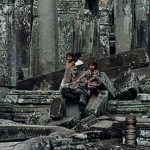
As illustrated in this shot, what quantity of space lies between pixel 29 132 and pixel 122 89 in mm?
4194

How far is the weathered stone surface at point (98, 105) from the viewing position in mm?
11578

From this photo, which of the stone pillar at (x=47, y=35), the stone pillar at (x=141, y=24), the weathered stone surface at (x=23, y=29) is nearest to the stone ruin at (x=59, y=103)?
the stone pillar at (x=47, y=35)

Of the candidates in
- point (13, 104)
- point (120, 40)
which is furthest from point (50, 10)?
point (120, 40)

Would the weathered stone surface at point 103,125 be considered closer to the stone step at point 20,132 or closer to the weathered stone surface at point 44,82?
the stone step at point 20,132

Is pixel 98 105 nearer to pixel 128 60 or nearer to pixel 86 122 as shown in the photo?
pixel 86 122

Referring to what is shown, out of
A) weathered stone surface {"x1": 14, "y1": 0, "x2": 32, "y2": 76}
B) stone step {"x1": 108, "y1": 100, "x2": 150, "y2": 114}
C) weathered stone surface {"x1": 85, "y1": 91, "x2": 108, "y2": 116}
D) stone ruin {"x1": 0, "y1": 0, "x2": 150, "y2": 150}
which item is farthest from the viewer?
weathered stone surface {"x1": 14, "y1": 0, "x2": 32, "y2": 76}

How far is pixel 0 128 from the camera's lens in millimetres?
8734

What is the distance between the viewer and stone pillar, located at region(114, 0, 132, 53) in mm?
20450

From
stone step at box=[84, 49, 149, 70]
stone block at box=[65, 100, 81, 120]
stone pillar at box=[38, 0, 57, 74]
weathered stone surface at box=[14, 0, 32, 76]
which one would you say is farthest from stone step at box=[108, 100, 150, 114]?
weathered stone surface at box=[14, 0, 32, 76]

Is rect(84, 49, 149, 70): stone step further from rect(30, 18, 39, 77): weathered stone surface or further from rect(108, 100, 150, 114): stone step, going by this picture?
rect(108, 100, 150, 114): stone step

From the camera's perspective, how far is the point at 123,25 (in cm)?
2098

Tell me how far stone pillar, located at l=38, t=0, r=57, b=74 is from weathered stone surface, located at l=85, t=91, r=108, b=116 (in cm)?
326

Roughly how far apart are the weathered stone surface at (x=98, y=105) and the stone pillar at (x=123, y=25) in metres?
8.33

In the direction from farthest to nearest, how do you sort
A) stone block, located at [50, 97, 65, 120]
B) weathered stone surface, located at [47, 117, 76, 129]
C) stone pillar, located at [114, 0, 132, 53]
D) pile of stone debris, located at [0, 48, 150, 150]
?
stone pillar, located at [114, 0, 132, 53] < stone block, located at [50, 97, 65, 120] < weathered stone surface, located at [47, 117, 76, 129] < pile of stone debris, located at [0, 48, 150, 150]
